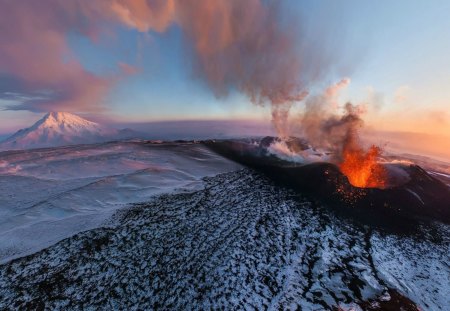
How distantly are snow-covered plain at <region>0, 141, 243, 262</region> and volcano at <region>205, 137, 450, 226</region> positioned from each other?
12168mm

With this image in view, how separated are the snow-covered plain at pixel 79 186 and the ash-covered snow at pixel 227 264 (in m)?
2.97

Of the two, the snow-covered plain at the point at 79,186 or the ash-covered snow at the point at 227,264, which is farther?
the snow-covered plain at the point at 79,186

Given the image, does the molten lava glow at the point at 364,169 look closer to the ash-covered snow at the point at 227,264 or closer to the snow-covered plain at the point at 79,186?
the ash-covered snow at the point at 227,264

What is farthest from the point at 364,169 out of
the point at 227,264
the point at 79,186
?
the point at 79,186

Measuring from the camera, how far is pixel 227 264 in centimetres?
1792

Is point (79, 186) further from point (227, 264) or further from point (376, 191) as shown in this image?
point (376, 191)

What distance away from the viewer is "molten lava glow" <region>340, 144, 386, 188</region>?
37.8 m

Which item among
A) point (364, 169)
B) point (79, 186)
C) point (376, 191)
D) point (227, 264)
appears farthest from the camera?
point (364, 169)

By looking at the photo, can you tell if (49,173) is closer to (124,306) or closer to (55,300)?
(55,300)

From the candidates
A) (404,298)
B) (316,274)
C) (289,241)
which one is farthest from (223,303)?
(404,298)

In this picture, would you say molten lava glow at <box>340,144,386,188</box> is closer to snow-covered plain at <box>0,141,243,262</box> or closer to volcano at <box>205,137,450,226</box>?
volcano at <box>205,137,450,226</box>

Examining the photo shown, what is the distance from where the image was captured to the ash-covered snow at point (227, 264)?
14938mm

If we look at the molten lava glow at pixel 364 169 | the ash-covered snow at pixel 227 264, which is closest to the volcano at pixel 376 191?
the molten lava glow at pixel 364 169

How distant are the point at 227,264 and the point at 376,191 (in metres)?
27.0
